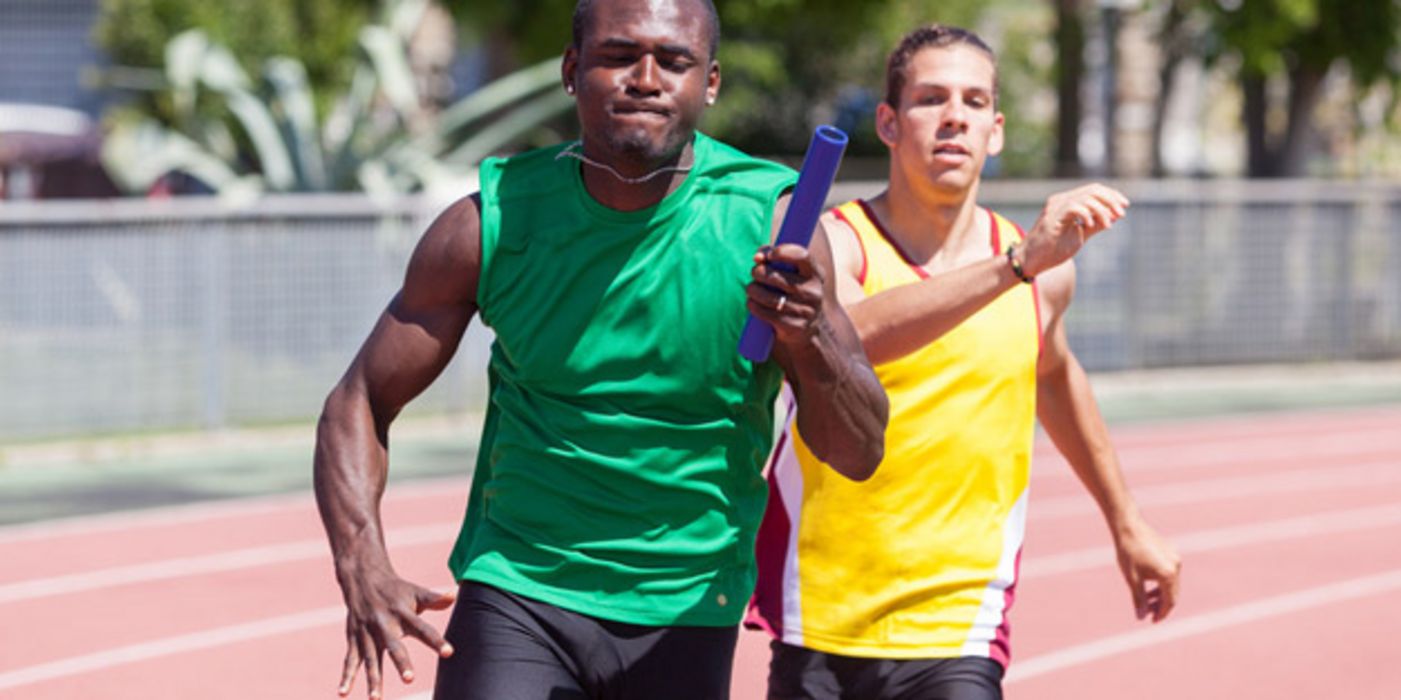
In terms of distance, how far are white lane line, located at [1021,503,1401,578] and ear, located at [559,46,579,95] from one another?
21.2 ft

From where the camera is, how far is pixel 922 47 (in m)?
4.46

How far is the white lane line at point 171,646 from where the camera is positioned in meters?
7.59

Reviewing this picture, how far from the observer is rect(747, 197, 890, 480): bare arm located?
3029mm

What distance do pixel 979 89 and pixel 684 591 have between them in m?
1.38

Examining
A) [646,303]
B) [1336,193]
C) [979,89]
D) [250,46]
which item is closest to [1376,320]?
[1336,193]

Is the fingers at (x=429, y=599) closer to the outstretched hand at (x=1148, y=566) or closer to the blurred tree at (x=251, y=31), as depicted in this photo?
the outstretched hand at (x=1148, y=566)

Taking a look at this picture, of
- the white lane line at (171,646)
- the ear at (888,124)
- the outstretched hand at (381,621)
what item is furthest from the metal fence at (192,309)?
the outstretched hand at (381,621)

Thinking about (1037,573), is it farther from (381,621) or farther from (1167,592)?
(381,621)

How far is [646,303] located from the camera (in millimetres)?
3369

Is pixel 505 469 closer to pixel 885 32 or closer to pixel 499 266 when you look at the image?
pixel 499 266

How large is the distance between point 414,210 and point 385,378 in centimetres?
1123

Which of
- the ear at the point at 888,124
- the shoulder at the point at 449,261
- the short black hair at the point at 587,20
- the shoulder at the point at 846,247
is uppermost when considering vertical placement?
the short black hair at the point at 587,20

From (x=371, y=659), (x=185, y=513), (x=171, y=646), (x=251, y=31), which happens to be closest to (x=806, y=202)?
(x=371, y=659)

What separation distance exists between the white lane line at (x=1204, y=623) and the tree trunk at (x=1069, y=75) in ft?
48.2
